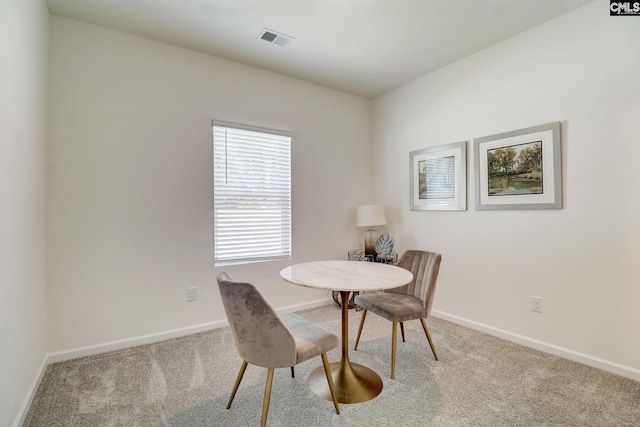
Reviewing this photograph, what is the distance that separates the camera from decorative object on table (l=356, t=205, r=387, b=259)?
363 cm

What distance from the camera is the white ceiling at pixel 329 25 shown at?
2.26 meters

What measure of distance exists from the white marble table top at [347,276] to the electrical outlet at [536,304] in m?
1.35

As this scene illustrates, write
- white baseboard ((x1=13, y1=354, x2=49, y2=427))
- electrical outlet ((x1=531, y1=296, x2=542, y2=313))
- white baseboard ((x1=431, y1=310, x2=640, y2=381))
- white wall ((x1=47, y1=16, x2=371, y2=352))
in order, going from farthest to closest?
electrical outlet ((x1=531, y1=296, x2=542, y2=313))
white wall ((x1=47, y1=16, x2=371, y2=352))
white baseboard ((x1=431, y1=310, x2=640, y2=381))
white baseboard ((x1=13, y1=354, x2=49, y2=427))

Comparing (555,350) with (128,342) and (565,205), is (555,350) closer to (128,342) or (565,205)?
(565,205)

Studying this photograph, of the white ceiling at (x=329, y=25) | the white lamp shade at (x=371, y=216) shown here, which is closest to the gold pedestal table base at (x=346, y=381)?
the white lamp shade at (x=371, y=216)

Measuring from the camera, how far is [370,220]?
11.9 ft

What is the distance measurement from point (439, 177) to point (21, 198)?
11.1 ft

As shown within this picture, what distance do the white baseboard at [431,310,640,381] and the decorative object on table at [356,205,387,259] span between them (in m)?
1.14

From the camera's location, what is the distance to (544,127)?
249 cm

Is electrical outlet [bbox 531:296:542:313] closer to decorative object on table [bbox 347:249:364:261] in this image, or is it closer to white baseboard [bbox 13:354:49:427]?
decorative object on table [bbox 347:249:364:261]

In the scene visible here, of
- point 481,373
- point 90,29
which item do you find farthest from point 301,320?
point 90,29

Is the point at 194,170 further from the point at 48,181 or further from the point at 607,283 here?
the point at 607,283

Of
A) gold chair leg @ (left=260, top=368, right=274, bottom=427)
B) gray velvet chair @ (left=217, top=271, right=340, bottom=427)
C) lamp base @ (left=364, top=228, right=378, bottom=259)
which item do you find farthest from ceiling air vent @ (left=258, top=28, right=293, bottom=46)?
gold chair leg @ (left=260, top=368, right=274, bottom=427)

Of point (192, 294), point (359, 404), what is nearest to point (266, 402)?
point (359, 404)
